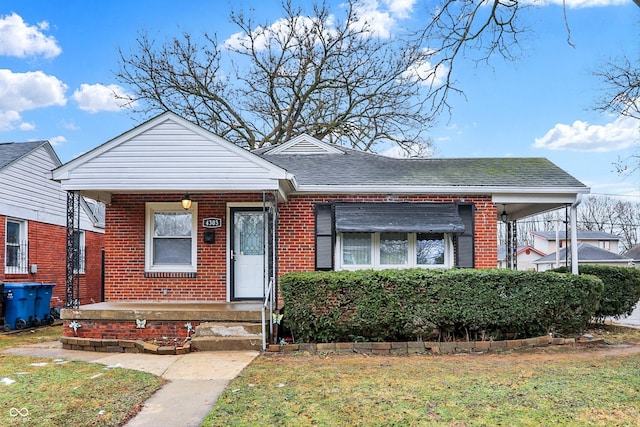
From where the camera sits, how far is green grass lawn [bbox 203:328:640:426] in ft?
14.5

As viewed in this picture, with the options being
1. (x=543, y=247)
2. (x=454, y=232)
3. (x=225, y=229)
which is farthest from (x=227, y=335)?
(x=543, y=247)

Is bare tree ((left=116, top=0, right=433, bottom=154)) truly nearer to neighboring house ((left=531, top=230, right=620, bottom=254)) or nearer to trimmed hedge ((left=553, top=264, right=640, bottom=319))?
trimmed hedge ((left=553, top=264, right=640, bottom=319))

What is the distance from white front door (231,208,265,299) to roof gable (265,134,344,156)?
2939 mm

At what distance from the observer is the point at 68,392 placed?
5.25 m

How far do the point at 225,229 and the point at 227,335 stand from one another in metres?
2.88

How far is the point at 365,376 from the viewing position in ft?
19.9

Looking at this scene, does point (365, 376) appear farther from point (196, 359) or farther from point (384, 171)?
point (384, 171)

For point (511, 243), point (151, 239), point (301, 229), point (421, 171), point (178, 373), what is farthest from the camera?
point (511, 243)

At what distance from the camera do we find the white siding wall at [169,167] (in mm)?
8633

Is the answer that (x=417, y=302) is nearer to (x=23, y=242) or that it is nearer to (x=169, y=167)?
(x=169, y=167)

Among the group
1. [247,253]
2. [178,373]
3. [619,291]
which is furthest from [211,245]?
[619,291]

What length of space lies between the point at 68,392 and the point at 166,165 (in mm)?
4389

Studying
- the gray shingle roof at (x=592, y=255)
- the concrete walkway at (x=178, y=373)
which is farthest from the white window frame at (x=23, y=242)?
the gray shingle roof at (x=592, y=255)

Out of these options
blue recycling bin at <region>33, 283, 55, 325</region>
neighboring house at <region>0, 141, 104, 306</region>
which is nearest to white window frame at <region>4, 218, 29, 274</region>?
neighboring house at <region>0, 141, 104, 306</region>
